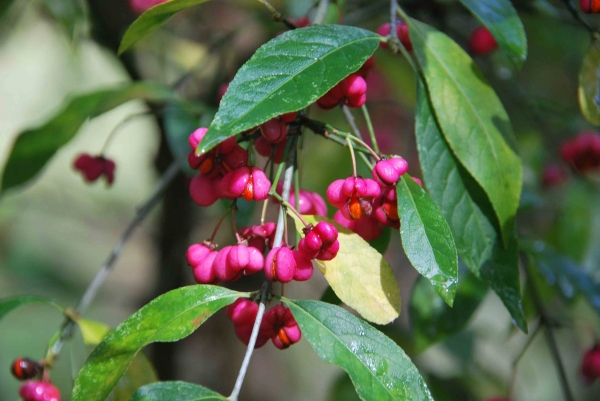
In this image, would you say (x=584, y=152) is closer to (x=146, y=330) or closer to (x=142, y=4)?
(x=142, y=4)

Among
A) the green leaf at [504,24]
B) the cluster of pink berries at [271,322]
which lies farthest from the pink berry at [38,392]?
the green leaf at [504,24]

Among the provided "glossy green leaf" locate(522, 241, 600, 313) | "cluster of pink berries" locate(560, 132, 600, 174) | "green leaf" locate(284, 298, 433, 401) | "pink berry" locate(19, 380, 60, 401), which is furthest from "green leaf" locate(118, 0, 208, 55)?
"cluster of pink berries" locate(560, 132, 600, 174)

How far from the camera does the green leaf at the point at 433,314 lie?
114 cm

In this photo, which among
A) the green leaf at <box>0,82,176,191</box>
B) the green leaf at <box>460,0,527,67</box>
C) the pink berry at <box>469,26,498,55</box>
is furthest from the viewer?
the pink berry at <box>469,26,498,55</box>

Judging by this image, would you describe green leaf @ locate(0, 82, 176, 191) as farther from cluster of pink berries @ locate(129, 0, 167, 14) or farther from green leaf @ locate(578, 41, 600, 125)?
green leaf @ locate(578, 41, 600, 125)

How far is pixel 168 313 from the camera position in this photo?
0.65 m

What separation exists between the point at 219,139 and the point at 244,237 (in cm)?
20

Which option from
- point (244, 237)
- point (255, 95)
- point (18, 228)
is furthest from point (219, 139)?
point (18, 228)

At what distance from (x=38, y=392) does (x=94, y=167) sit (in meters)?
0.49

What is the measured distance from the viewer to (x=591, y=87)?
858 mm

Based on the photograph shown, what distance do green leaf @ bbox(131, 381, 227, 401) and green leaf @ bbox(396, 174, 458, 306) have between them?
0.26 meters

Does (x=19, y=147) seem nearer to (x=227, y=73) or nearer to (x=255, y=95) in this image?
(x=227, y=73)

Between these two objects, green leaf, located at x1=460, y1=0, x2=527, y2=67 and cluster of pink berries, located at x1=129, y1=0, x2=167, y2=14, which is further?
cluster of pink berries, located at x1=129, y1=0, x2=167, y2=14

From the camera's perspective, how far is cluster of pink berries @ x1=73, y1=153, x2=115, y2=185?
1.19m
